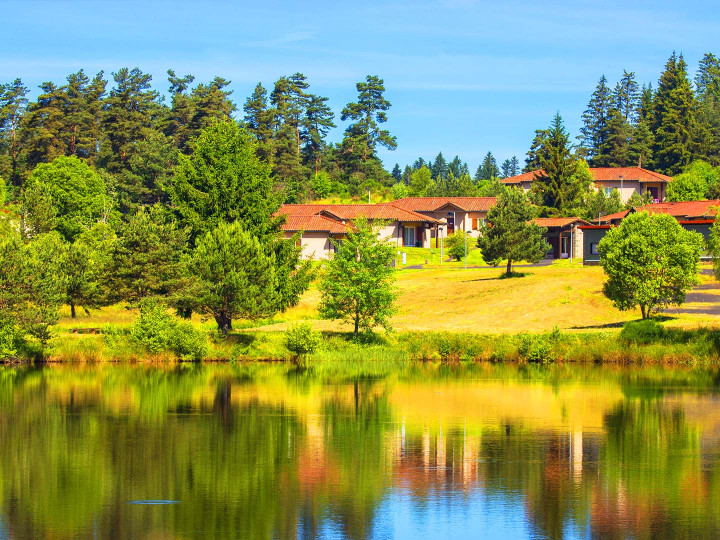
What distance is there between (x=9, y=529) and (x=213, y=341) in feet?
130

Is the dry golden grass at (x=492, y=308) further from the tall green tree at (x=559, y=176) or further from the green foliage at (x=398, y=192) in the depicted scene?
the green foliage at (x=398, y=192)

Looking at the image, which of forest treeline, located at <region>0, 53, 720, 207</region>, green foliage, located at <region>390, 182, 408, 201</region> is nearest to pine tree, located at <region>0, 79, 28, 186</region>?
forest treeline, located at <region>0, 53, 720, 207</region>

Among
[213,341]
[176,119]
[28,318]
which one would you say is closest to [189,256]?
[213,341]

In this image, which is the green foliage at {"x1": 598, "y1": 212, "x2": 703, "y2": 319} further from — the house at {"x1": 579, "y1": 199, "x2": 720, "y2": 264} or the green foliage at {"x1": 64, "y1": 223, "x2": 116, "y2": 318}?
the green foliage at {"x1": 64, "y1": 223, "x2": 116, "y2": 318}

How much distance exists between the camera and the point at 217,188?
72000 millimetres

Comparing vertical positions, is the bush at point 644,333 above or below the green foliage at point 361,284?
below

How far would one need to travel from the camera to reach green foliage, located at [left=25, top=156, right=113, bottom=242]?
114 metres

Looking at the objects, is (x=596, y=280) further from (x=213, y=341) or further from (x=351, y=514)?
(x=351, y=514)

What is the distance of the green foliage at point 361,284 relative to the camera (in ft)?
206

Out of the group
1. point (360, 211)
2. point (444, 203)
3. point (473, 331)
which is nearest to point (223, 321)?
point (473, 331)

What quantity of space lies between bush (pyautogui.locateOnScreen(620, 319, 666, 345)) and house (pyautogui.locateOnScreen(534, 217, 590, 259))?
1891 inches

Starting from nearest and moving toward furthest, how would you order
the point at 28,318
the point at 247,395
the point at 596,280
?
the point at 247,395 < the point at 28,318 < the point at 596,280

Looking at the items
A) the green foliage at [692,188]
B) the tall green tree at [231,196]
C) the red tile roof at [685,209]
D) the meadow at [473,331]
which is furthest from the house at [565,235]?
the tall green tree at [231,196]

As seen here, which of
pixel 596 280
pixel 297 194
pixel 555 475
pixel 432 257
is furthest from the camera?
pixel 297 194
